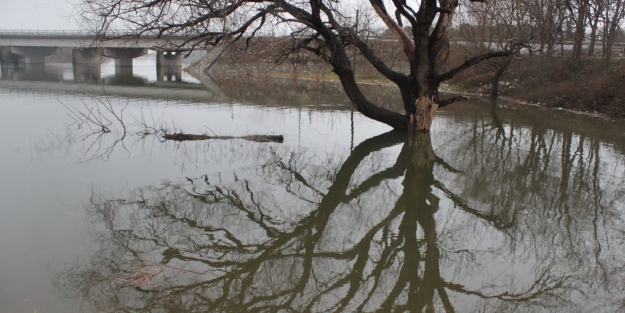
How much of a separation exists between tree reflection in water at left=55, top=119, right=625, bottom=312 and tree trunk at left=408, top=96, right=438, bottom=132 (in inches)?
165

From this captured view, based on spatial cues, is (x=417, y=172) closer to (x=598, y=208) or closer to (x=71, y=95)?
(x=598, y=208)

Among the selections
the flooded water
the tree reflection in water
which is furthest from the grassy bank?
the tree reflection in water

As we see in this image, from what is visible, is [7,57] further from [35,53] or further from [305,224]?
[305,224]

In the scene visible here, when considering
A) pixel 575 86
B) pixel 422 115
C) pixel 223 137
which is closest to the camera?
pixel 223 137

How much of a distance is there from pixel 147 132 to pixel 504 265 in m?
10.2

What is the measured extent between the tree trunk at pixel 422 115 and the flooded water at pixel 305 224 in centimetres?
109

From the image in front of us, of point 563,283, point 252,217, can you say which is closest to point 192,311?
point 252,217

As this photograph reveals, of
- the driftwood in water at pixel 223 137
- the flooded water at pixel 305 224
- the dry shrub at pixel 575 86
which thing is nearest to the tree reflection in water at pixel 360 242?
the flooded water at pixel 305 224

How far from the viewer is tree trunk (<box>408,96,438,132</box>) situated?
14.1m

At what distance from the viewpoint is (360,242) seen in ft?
20.5

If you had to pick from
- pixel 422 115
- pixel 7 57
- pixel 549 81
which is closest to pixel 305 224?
pixel 422 115

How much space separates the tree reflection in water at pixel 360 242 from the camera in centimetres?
484

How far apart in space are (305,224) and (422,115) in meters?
8.43

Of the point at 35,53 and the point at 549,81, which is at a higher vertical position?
the point at 35,53
